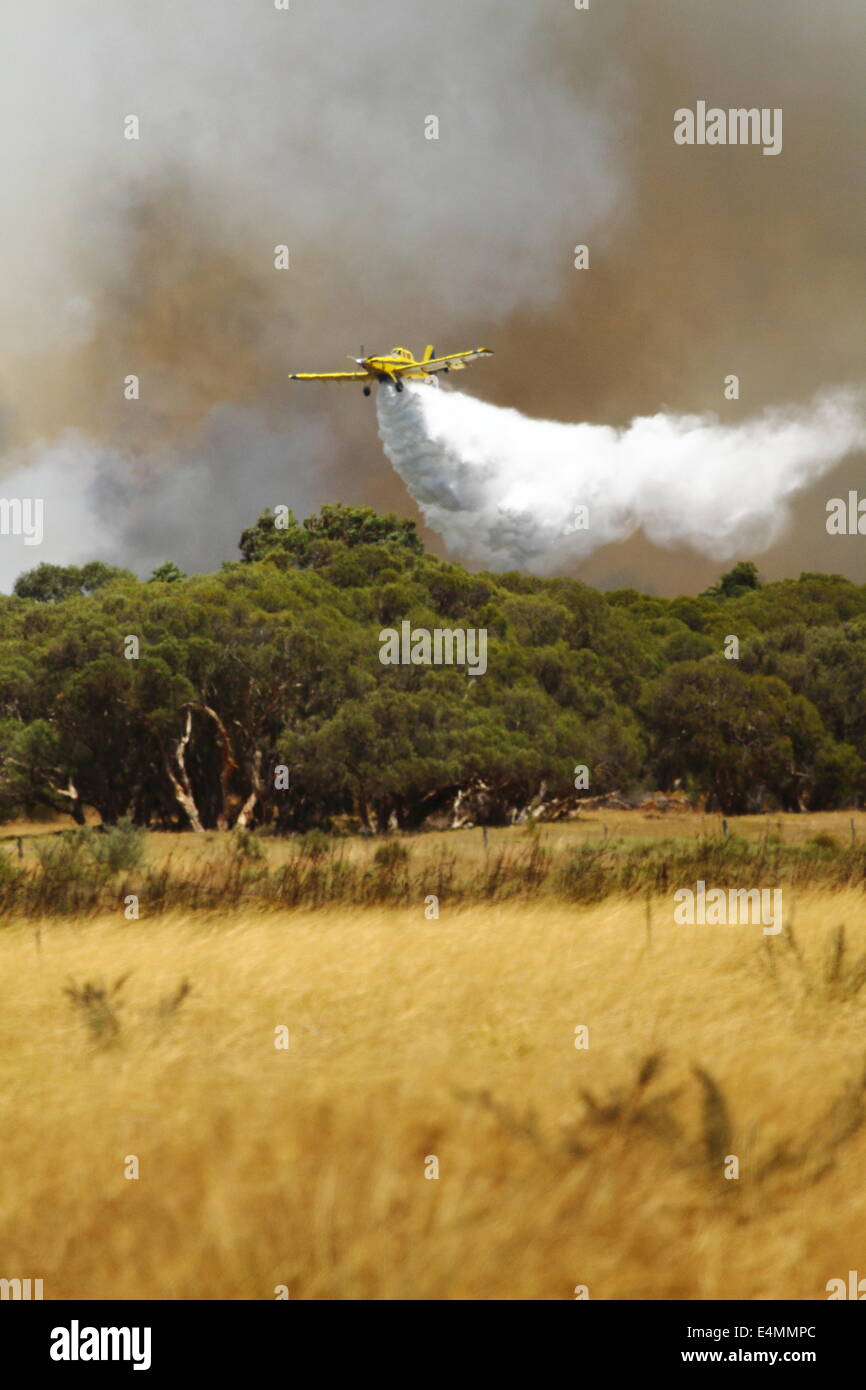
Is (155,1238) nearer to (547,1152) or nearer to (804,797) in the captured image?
(547,1152)

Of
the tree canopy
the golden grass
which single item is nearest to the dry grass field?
the golden grass

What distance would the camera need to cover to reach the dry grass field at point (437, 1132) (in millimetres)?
5371

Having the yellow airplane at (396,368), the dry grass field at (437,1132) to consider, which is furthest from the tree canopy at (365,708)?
the dry grass field at (437,1132)

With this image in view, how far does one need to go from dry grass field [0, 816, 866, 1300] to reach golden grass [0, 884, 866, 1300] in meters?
0.01

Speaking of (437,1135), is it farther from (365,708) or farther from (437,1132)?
(365,708)

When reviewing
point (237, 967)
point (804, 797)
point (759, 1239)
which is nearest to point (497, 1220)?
point (759, 1239)

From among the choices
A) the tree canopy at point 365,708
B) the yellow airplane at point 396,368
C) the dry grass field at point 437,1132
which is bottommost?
the dry grass field at point 437,1132

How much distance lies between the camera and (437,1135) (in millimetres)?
6363

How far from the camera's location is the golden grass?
5367mm

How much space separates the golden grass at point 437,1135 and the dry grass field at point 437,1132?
0.01 m

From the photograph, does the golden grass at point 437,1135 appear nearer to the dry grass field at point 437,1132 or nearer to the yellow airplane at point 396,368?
the dry grass field at point 437,1132

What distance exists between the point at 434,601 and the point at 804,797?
17.2 meters

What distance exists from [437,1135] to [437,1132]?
0.07 feet

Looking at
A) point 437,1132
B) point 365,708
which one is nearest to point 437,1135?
point 437,1132
